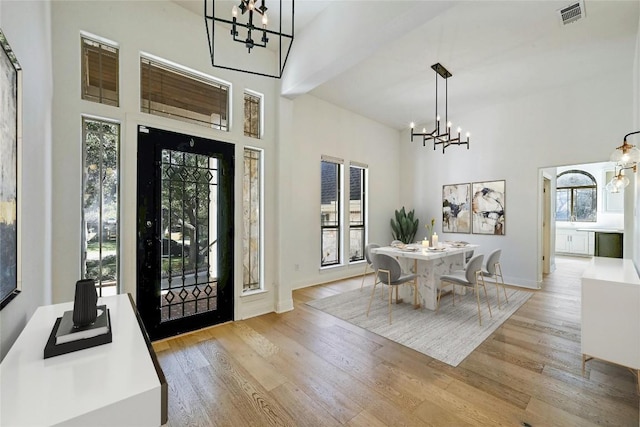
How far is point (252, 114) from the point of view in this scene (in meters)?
3.67

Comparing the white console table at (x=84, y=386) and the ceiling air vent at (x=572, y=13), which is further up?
the ceiling air vent at (x=572, y=13)

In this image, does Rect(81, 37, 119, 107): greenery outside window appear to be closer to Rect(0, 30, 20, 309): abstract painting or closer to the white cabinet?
Rect(0, 30, 20, 309): abstract painting

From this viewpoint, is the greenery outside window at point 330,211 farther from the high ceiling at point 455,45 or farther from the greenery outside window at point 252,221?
the greenery outside window at point 252,221

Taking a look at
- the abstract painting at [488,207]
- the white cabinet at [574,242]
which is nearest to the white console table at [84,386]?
the abstract painting at [488,207]

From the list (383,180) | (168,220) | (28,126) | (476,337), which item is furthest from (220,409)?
(383,180)

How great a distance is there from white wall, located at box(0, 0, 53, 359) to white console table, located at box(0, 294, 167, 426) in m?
0.25

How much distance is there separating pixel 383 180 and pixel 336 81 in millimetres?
2770

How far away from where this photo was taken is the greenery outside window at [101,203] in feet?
8.25

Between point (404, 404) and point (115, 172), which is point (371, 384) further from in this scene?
point (115, 172)

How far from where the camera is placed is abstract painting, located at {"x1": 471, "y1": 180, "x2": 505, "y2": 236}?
5.38 m

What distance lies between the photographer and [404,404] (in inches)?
76.6

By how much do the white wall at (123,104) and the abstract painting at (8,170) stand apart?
132 centimetres

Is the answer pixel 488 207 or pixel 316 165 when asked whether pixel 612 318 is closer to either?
pixel 488 207

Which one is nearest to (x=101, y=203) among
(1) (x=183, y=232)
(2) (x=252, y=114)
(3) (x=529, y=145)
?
(1) (x=183, y=232)
